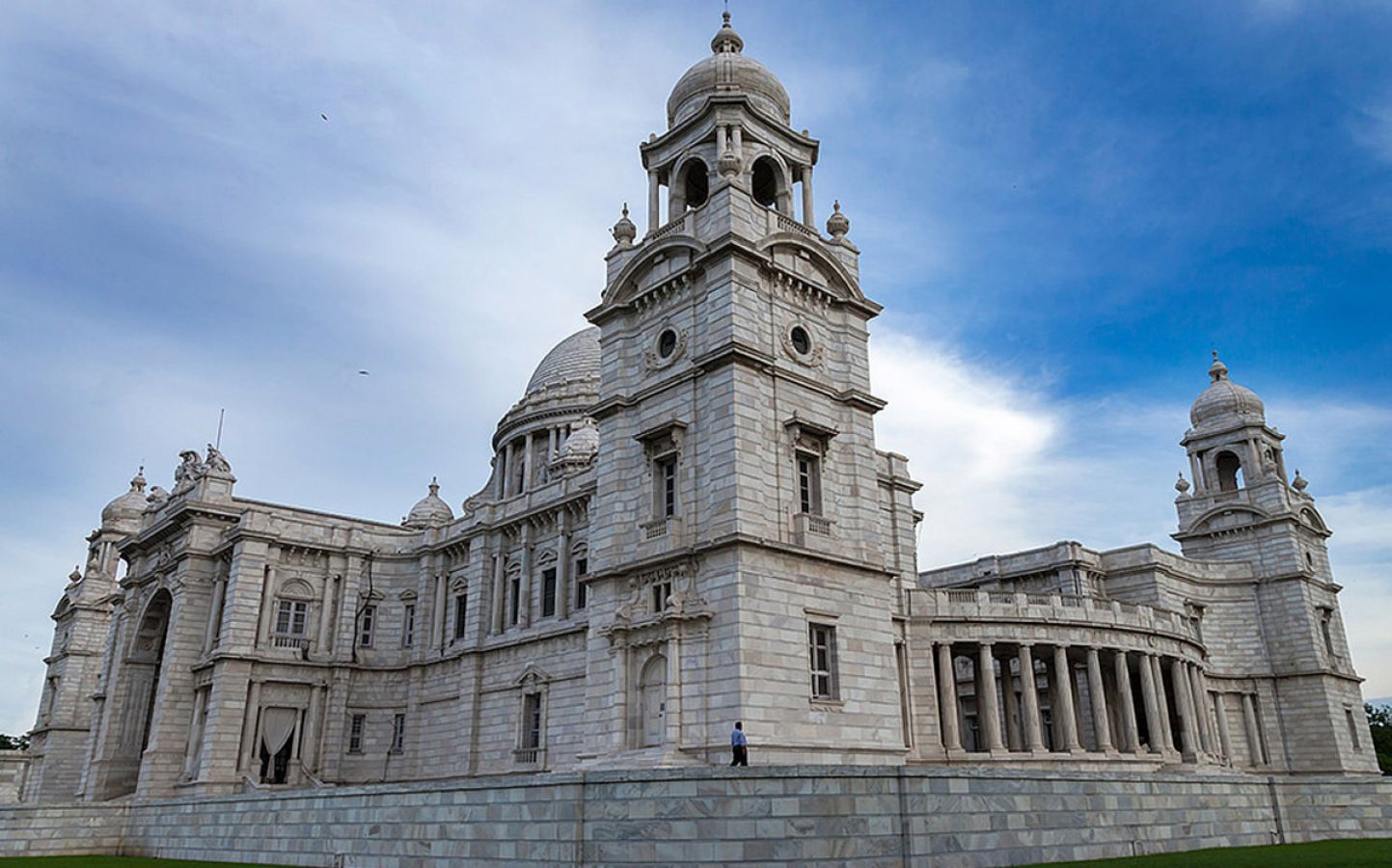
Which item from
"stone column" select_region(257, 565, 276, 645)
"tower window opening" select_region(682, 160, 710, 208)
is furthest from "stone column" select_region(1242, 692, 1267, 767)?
"stone column" select_region(257, 565, 276, 645)

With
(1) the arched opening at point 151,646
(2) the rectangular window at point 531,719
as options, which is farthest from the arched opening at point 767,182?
(1) the arched opening at point 151,646

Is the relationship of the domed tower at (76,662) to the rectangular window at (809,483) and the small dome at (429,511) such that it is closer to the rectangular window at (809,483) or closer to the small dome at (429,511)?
the small dome at (429,511)

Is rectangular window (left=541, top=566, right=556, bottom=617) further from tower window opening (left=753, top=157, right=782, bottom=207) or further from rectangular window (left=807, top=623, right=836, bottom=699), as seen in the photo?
rectangular window (left=807, top=623, right=836, bottom=699)

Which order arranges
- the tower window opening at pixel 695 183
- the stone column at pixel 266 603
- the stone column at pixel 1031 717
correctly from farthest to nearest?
the stone column at pixel 266 603 → the stone column at pixel 1031 717 → the tower window opening at pixel 695 183

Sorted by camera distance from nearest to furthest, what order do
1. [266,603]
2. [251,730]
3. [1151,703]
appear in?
1. [1151,703]
2. [251,730]
3. [266,603]

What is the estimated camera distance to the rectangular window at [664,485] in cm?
2950

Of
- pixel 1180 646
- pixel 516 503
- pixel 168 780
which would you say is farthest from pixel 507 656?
pixel 1180 646

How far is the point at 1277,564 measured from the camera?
176ft

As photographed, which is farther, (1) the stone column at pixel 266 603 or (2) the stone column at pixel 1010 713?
(1) the stone column at pixel 266 603

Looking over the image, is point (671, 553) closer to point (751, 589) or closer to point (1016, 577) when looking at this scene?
point (751, 589)

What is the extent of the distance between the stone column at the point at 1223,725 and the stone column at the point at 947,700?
17.8 m

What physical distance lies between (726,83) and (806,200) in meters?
4.51

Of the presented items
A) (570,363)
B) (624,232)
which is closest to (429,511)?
(570,363)

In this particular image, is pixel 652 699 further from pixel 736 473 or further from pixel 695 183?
pixel 695 183
